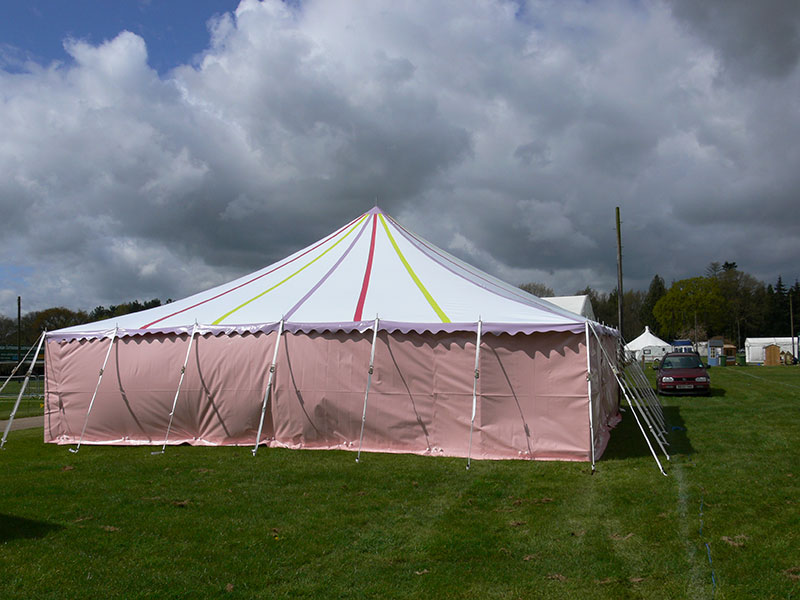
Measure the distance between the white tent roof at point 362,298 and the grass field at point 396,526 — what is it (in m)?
1.80

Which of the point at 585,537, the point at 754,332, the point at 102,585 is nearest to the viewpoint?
the point at 102,585

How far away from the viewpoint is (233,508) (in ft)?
17.0

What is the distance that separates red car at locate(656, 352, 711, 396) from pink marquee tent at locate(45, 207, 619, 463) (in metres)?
6.89

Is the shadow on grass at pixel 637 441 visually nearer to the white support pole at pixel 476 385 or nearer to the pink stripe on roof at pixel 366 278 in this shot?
the white support pole at pixel 476 385

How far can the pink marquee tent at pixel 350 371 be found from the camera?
733cm

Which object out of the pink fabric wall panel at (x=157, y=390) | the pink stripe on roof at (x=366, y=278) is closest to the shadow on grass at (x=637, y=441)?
the pink stripe on roof at (x=366, y=278)

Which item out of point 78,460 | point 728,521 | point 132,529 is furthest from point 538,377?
point 78,460

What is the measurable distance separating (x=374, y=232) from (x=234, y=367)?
12.5ft

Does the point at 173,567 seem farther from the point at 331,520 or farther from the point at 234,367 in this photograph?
the point at 234,367

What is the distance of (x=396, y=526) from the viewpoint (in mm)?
4703

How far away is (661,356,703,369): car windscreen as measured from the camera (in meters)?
16.0

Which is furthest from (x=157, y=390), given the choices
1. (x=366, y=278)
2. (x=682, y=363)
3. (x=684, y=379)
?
(x=682, y=363)

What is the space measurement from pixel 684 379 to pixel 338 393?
11.4m

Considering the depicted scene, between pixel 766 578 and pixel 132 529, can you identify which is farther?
pixel 132 529
